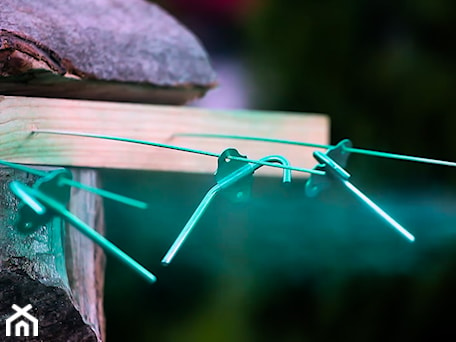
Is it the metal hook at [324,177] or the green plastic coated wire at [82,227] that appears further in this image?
the metal hook at [324,177]

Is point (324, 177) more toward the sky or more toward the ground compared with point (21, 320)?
more toward the sky

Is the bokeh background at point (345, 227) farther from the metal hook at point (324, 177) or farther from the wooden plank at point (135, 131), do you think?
the metal hook at point (324, 177)

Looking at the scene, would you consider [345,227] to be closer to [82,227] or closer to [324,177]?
[324,177]

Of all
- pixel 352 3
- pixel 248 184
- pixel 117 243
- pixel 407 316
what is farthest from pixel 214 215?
pixel 248 184

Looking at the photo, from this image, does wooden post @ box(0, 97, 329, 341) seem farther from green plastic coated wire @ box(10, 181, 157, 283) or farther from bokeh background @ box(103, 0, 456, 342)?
bokeh background @ box(103, 0, 456, 342)

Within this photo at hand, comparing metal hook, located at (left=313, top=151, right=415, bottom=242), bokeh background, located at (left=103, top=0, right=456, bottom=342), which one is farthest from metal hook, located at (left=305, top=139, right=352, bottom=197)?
bokeh background, located at (left=103, top=0, right=456, bottom=342)

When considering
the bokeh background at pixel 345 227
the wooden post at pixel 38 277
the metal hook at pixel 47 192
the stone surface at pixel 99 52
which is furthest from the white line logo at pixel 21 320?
the bokeh background at pixel 345 227

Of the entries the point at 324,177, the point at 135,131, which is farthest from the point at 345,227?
the point at 324,177
